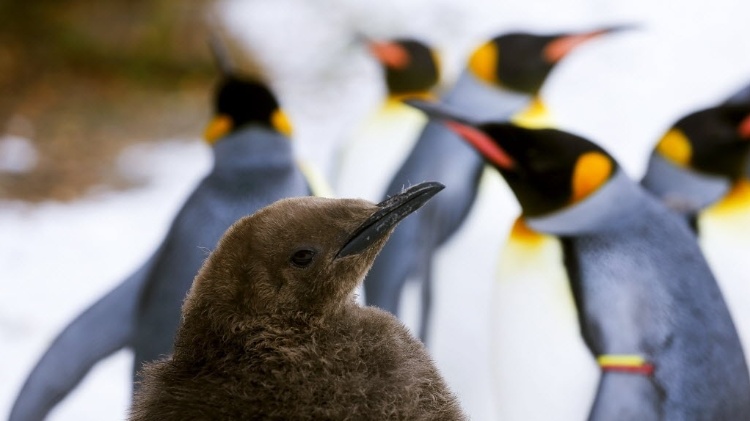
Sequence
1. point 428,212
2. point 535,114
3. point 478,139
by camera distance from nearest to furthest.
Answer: point 478,139
point 428,212
point 535,114

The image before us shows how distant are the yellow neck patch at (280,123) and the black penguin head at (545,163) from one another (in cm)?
34

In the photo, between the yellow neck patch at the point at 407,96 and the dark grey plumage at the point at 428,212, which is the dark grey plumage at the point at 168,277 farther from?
the yellow neck patch at the point at 407,96

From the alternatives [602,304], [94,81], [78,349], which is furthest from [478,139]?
[94,81]

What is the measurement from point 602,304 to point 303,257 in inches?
25.7

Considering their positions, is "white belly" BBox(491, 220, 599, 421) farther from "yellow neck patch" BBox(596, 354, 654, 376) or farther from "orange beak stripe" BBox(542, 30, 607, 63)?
"orange beak stripe" BBox(542, 30, 607, 63)

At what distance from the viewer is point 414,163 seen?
65.7 inches

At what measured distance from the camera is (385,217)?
0.71 m

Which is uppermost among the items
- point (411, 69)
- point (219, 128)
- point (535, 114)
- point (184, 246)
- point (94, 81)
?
point (94, 81)

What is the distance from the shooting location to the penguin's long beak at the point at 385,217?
71 cm

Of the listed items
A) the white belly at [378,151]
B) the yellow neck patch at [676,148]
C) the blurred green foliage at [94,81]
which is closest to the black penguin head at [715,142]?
the yellow neck patch at [676,148]

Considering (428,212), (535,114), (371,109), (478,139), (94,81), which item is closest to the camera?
(478,139)

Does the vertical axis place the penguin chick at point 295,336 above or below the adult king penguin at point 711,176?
below

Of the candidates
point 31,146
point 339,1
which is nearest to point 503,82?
point 339,1

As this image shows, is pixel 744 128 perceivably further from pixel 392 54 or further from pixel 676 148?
pixel 392 54
